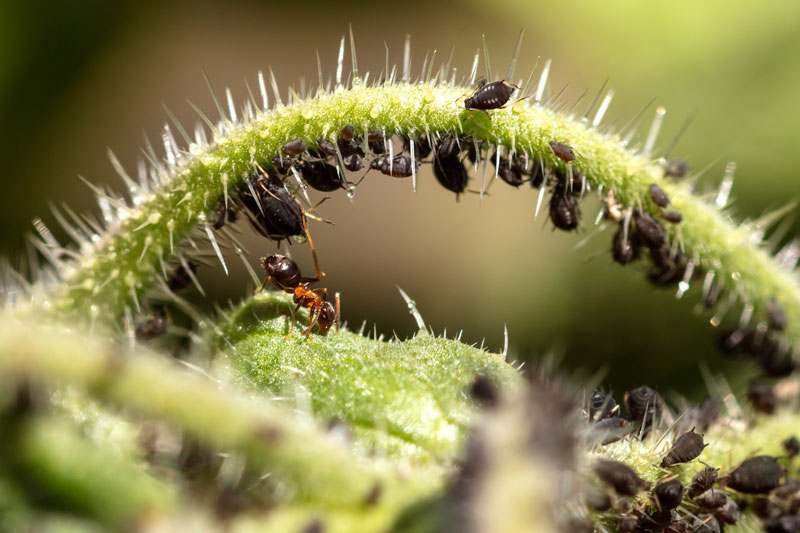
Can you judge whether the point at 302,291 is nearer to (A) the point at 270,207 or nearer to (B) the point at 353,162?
(A) the point at 270,207

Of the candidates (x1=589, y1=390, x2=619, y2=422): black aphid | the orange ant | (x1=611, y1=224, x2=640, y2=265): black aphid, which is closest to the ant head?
the orange ant

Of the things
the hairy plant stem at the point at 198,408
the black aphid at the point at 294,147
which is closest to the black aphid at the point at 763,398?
the black aphid at the point at 294,147

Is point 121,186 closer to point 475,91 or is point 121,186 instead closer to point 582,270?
point 582,270

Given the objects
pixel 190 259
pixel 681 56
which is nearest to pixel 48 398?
pixel 190 259

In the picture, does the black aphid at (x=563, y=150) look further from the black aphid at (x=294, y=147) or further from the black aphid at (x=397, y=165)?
the black aphid at (x=294, y=147)

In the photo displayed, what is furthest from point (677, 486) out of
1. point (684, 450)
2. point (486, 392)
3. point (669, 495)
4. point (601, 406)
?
point (486, 392)

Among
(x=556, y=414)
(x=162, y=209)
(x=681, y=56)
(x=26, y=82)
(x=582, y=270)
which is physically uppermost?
(x=26, y=82)
